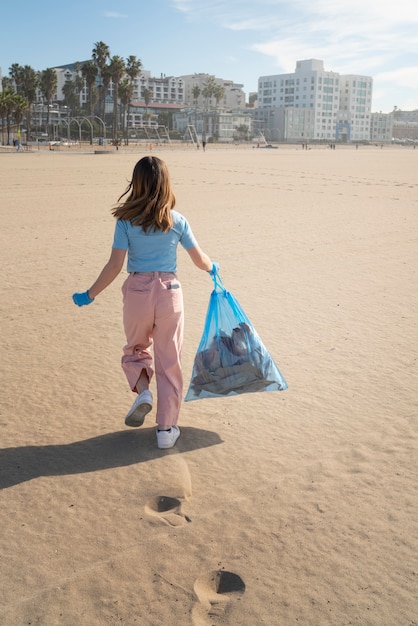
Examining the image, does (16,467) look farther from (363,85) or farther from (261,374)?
(363,85)

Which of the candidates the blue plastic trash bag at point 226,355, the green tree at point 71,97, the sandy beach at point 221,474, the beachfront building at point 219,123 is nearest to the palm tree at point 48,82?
the beachfront building at point 219,123

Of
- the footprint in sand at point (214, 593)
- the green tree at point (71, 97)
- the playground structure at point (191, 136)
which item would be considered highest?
the green tree at point (71, 97)

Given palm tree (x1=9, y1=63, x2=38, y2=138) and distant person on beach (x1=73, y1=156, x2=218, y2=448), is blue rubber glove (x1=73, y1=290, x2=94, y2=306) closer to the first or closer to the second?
distant person on beach (x1=73, y1=156, x2=218, y2=448)

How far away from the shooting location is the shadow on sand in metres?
3.35

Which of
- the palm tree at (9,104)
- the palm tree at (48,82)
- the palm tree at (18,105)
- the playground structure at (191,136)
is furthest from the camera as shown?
the palm tree at (48,82)

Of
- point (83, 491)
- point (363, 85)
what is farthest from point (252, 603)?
point (363, 85)

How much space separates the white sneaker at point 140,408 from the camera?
357cm

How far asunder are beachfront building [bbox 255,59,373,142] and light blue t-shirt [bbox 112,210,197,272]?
144 m

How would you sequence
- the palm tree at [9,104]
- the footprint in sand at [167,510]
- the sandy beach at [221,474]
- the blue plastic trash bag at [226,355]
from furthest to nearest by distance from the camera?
the palm tree at [9,104], the blue plastic trash bag at [226,355], the footprint in sand at [167,510], the sandy beach at [221,474]

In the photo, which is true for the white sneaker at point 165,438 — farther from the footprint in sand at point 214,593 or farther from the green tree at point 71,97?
the green tree at point 71,97

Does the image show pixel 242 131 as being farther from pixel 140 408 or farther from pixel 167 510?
pixel 167 510

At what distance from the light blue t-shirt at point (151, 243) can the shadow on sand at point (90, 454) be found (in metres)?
0.97

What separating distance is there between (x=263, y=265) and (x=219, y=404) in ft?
13.8

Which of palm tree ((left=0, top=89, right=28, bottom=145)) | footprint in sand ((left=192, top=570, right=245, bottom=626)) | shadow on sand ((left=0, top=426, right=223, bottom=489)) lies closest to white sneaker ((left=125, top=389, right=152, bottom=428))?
shadow on sand ((left=0, top=426, right=223, bottom=489))
